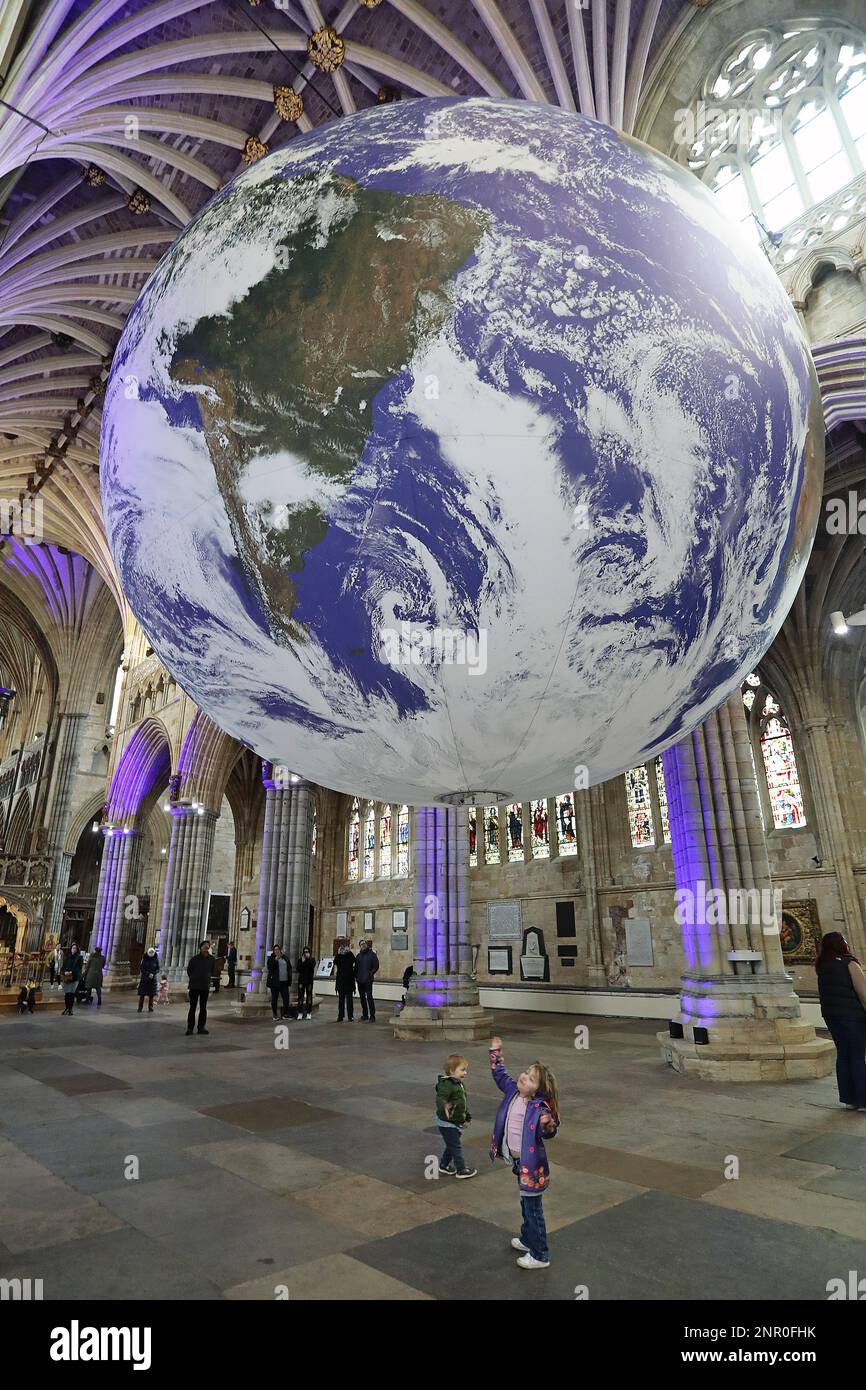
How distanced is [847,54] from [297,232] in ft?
48.8

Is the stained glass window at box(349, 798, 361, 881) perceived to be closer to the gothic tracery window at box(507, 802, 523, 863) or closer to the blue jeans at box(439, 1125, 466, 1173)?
the gothic tracery window at box(507, 802, 523, 863)

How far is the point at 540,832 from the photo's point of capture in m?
21.4

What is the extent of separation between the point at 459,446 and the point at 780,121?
1464 cm

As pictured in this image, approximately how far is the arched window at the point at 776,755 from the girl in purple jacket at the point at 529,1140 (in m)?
17.1

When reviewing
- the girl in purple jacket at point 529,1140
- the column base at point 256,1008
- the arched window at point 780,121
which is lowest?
the column base at point 256,1008

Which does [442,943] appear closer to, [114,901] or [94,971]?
[94,971]

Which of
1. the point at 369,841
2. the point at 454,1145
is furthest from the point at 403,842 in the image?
the point at 454,1145

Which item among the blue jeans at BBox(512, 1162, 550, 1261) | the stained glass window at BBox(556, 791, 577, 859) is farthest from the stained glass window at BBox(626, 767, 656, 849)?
the blue jeans at BBox(512, 1162, 550, 1261)

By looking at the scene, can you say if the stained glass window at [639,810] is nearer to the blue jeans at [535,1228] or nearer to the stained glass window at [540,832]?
the stained glass window at [540,832]

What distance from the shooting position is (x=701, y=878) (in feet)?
29.5

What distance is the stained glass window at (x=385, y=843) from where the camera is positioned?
84.5 feet

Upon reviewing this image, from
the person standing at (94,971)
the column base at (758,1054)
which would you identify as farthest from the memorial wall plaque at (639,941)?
the person standing at (94,971)

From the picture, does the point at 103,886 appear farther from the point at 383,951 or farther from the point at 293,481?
the point at 293,481

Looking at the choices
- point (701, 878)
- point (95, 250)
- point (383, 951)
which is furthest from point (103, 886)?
point (701, 878)
